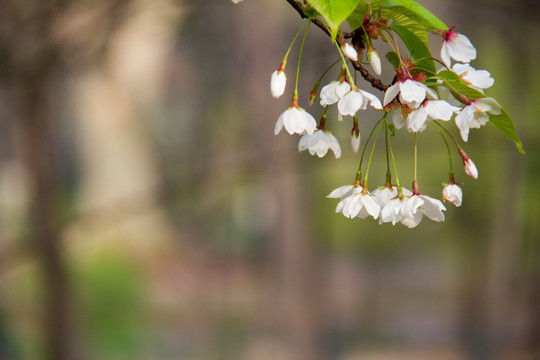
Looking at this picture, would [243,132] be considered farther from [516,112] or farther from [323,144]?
[323,144]

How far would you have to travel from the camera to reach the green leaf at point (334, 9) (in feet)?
2.35

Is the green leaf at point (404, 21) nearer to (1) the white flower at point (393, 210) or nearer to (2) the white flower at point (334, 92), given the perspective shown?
(2) the white flower at point (334, 92)

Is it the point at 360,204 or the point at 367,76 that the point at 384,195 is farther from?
the point at 367,76

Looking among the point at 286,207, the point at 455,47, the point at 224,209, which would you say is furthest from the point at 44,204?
the point at 224,209

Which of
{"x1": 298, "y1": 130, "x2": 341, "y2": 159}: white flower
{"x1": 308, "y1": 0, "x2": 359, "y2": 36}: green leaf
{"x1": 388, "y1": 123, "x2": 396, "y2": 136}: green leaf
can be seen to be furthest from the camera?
{"x1": 298, "y1": 130, "x2": 341, "y2": 159}: white flower

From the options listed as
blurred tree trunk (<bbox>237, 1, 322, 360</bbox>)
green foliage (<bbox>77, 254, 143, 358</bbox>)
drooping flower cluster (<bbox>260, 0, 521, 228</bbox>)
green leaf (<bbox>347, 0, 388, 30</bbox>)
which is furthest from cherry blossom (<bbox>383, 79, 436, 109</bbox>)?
green foliage (<bbox>77, 254, 143, 358</bbox>)

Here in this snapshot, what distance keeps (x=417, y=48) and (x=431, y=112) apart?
3.9 inches

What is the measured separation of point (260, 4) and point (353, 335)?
4.90 meters

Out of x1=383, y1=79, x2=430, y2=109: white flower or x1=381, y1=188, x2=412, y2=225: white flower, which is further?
x1=381, y1=188, x2=412, y2=225: white flower

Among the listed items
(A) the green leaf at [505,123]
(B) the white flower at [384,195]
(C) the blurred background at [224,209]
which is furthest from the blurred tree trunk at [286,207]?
(A) the green leaf at [505,123]

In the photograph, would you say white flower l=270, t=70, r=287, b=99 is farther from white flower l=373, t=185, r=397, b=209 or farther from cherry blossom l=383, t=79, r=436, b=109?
white flower l=373, t=185, r=397, b=209

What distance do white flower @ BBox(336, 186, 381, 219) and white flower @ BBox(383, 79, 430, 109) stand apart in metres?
0.19

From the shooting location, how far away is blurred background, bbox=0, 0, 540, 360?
3.99 meters

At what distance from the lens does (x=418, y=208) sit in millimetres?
1001
